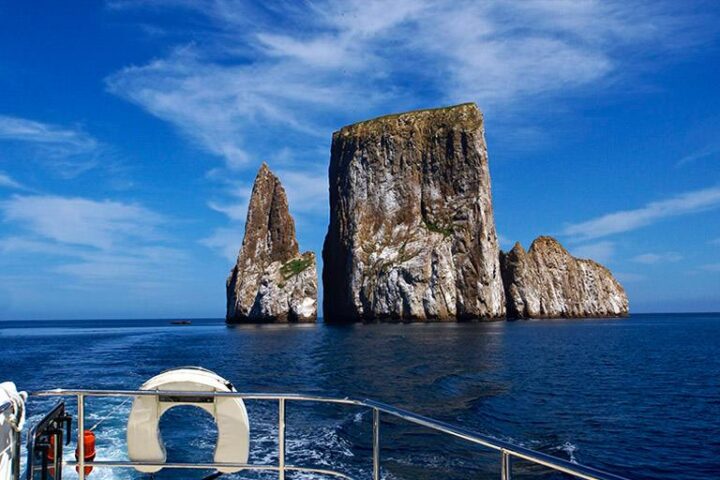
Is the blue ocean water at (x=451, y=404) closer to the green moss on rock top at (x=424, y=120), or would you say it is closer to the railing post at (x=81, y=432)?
the railing post at (x=81, y=432)

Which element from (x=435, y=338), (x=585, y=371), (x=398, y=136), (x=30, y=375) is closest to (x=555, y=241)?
(x=398, y=136)

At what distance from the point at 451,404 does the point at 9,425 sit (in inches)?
800

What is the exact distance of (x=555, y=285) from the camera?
139 m

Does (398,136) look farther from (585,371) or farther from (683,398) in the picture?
(683,398)

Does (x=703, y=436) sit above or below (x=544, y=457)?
below

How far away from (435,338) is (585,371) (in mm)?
25071

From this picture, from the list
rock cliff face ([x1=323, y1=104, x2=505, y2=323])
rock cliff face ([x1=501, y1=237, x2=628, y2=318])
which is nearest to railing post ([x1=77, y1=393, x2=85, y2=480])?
rock cliff face ([x1=323, y1=104, x2=505, y2=323])

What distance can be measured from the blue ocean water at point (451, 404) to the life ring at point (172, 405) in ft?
23.1

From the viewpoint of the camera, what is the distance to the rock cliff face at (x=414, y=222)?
10000cm

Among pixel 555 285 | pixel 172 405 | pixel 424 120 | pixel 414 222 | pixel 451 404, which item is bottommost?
pixel 451 404

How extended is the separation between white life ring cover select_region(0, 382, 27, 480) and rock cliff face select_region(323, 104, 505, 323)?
95.3m

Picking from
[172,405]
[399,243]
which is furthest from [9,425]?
[399,243]

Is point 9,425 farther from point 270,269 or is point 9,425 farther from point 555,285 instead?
point 555,285

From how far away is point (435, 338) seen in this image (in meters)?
58.7
